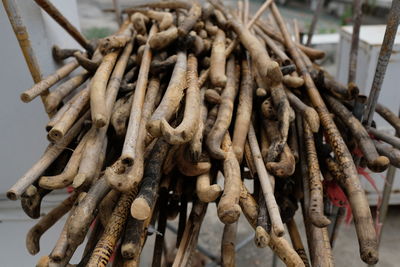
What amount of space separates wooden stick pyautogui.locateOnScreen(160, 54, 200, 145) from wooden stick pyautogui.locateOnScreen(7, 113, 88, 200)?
306mm

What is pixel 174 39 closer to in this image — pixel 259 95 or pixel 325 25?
pixel 259 95

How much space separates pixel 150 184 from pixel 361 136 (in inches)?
22.3

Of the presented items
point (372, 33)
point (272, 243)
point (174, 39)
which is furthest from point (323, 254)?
point (372, 33)

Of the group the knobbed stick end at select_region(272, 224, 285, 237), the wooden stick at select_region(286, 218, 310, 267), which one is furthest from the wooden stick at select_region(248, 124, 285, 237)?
the wooden stick at select_region(286, 218, 310, 267)

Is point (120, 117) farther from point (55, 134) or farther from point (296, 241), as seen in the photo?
point (296, 241)

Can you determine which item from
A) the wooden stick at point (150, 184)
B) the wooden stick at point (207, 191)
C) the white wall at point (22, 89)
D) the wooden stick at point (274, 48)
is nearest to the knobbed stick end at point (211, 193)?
the wooden stick at point (207, 191)

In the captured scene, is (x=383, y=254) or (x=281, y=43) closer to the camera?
(x=281, y=43)

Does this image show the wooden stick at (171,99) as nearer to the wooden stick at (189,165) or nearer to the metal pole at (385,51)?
the wooden stick at (189,165)

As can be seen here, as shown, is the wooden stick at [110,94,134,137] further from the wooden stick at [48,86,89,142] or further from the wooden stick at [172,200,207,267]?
the wooden stick at [172,200,207,267]

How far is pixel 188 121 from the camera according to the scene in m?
0.72

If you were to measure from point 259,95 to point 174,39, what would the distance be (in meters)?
0.31

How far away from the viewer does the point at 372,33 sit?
2.01 meters

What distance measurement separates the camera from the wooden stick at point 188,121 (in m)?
0.67

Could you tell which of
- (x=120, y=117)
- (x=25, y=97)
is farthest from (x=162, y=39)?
(x=25, y=97)
